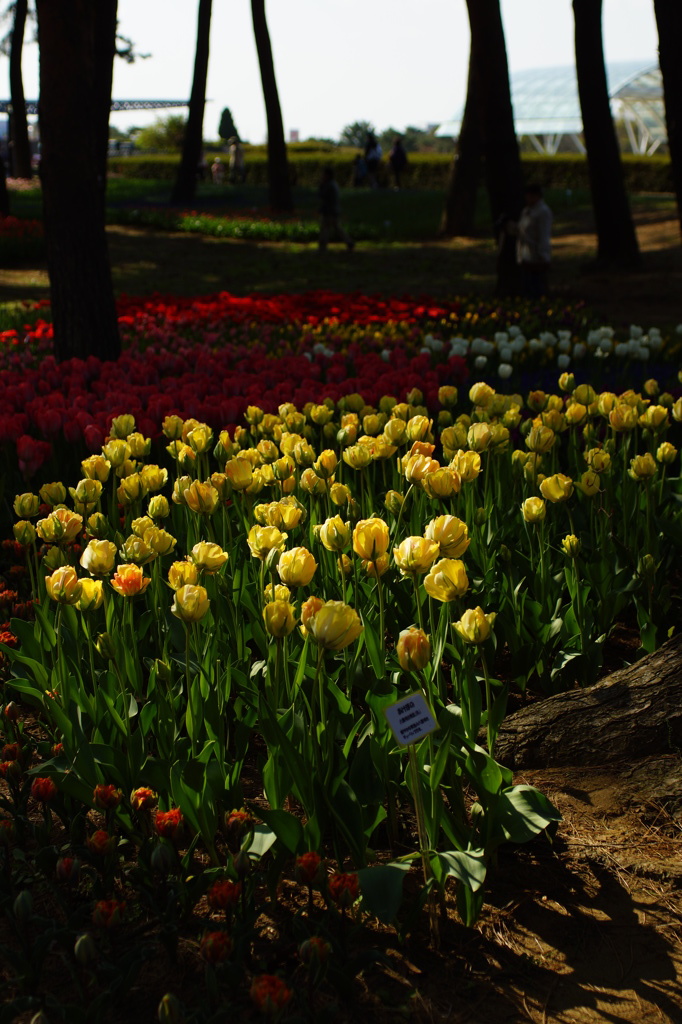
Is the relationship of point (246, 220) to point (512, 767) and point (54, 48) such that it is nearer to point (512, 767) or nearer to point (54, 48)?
point (54, 48)

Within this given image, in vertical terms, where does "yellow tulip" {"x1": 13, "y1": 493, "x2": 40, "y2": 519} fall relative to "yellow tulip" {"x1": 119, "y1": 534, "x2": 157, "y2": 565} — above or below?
above

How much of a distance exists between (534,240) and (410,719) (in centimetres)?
1035

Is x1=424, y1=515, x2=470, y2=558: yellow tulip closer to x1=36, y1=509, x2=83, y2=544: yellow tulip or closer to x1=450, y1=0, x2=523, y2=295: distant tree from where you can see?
x1=36, y1=509, x2=83, y2=544: yellow tulip

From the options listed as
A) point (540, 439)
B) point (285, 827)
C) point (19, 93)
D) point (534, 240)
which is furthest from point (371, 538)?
point (19, 93)

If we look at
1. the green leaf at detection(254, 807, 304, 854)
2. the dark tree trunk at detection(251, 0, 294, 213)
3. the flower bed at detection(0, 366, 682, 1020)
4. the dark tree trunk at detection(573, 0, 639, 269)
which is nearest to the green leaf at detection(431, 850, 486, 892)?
the flower bed at detection(0, 366, 682, 1020)

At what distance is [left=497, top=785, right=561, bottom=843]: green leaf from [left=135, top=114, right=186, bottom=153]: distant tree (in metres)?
53.4

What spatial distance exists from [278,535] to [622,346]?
4686 millimetres

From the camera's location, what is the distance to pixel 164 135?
2170 inches

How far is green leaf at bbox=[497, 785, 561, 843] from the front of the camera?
7.20 ft

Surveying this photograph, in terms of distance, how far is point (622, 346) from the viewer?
21.2ft

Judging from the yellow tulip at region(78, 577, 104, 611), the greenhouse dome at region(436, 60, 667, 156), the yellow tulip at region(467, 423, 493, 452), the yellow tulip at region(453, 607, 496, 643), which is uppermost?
the greenhouse dome at region(436, 60, 667, 156)

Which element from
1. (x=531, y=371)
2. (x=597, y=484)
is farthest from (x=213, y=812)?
(x=531, y=371)

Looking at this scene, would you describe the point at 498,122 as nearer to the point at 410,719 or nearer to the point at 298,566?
the point at 298,566

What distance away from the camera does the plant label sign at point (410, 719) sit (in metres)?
1.92
